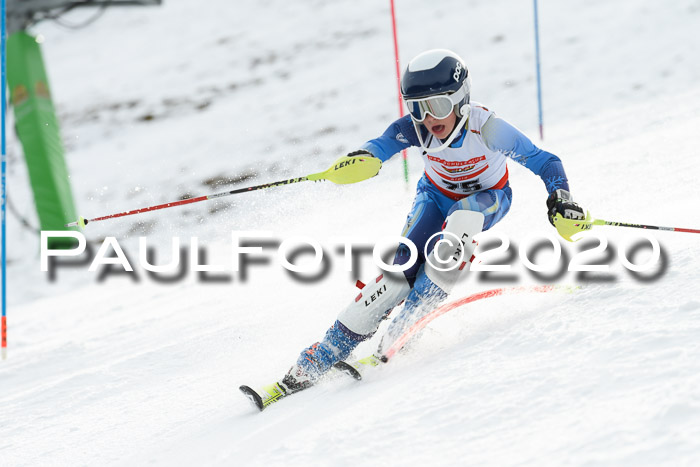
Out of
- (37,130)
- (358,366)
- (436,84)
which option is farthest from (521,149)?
(37,130)

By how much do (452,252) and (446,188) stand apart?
0.55m

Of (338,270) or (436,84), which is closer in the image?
(436,84)

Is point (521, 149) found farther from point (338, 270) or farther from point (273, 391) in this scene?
point (338, 270)

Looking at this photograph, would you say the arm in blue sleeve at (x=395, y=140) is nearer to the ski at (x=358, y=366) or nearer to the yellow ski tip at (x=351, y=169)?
the yellow ski tip at (x=351, y=169)

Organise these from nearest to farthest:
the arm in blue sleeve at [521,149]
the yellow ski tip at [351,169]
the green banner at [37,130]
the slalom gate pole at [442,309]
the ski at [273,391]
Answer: the ski at [273,391] < the slalom gate pole at [442,309] < the arm in blue sleeve at [521,149] < the yellow ski tip at [351,169] < the green banner at [37,130]

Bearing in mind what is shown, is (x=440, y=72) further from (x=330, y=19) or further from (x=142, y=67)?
(x=142, y=67)

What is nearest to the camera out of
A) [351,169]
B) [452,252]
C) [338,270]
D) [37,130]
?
[452,252]

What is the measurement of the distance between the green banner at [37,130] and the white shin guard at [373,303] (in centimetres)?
780

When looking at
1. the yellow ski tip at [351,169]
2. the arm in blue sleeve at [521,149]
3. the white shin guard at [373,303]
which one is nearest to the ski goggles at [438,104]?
the arm in blue sleeve at [521,149]

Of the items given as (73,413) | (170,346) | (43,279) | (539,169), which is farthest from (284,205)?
(539,169)

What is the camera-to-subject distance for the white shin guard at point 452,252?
11.0ft

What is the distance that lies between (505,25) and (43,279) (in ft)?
30.6

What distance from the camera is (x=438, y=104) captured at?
3432 millimetres

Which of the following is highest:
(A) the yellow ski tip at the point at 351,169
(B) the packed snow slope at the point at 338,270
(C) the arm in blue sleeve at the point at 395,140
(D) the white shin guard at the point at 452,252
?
(C) the arm in blue sleeve at the point at 395,140
